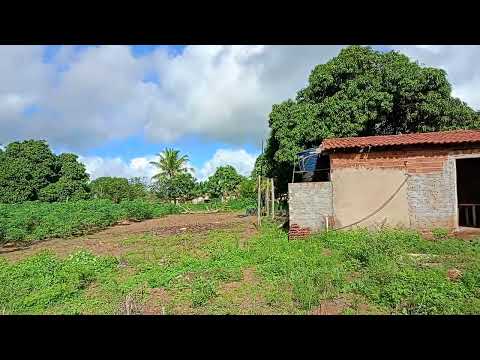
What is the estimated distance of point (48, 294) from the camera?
630 centimetres

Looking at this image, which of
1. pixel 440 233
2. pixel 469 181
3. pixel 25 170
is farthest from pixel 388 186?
pixel 25 170

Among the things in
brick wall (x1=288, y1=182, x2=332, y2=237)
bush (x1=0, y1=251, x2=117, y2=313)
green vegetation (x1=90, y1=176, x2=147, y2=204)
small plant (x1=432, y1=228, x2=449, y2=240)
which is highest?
green vegetation (x1=90, y1=176, x2=147, y2=204)

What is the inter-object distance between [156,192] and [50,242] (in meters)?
25.0

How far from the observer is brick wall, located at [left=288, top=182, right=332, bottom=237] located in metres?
11.0

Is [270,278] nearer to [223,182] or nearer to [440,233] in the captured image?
[440,233]

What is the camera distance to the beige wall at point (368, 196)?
10516 millimetres

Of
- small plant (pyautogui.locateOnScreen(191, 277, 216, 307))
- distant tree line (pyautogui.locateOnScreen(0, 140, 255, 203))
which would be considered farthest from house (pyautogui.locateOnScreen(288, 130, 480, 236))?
distant tree line (pyautogui.locateOnScreen(0, 140, 255, 203))

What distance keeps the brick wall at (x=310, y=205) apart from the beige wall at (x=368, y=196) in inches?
10.3

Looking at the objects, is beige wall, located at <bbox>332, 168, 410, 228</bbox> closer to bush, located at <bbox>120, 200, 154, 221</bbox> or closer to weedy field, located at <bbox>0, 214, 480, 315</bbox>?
weedy field, located at <bbox>0, 214, 480, 315</bbox>

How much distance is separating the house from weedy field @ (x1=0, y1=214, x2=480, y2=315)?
0.76 meters

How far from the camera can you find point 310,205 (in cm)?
1102

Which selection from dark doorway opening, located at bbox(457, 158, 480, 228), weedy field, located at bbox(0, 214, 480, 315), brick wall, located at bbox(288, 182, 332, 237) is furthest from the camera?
dark doorway opening, located at bbox(457, 158, 480, 228)
